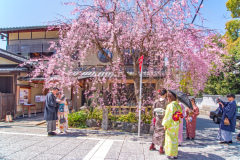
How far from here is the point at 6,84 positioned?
10.7 m

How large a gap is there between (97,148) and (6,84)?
8.84 meters

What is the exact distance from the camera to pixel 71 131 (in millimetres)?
7551

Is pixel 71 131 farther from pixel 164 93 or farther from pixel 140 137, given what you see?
pixel 164 93

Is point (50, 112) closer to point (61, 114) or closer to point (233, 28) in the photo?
point (61, 114)

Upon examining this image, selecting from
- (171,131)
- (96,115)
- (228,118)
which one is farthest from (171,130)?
(96,115)

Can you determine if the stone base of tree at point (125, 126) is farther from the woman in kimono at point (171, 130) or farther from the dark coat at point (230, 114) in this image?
the dark coat at point (230, 114)

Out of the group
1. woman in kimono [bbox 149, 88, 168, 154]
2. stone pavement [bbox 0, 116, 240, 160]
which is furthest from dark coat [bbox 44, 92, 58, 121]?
woman in kimono [bbox 149, 88, 168, 154]

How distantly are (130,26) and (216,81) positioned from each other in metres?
12.2

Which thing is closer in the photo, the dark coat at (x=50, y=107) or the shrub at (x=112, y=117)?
the dark coat at (x=50, y=107)

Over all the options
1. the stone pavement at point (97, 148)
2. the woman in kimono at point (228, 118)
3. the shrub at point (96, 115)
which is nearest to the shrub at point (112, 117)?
the shrub at point (96, 115)

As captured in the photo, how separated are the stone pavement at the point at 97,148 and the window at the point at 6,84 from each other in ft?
16.3

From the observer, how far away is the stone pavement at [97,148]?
15.2 ft

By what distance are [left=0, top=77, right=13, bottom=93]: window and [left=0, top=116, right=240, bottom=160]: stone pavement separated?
497 centimetres


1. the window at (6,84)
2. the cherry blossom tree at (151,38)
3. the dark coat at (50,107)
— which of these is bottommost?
the dark coat at (50,107)
